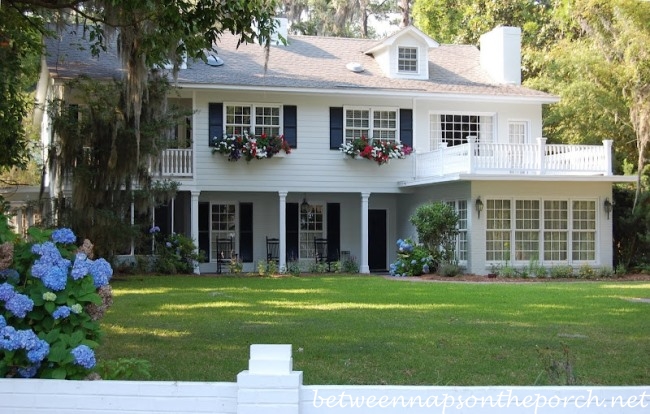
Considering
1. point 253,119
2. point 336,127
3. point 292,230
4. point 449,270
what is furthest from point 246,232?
point 449,270

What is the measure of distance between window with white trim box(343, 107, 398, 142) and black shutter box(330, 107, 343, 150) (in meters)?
0.18

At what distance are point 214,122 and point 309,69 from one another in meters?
3.24

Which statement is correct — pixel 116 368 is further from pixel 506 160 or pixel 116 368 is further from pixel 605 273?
pixel 605 273

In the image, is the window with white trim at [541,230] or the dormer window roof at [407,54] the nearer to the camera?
the window with white trim at [541,230]

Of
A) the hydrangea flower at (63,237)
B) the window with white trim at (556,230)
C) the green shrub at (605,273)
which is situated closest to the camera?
the hydrangea flower at (63,237)

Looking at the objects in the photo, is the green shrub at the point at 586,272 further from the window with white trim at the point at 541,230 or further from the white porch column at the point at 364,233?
the white porch column at the point at 364,233

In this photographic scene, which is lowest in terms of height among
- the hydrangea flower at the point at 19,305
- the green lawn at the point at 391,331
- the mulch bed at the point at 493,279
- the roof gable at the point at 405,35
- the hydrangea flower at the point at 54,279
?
the mulch bed at the point at 493,279

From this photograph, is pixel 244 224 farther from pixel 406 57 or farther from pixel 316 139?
pixel 406 57

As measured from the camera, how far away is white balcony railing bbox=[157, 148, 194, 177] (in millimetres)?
20812

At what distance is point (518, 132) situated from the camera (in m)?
→ 23.2

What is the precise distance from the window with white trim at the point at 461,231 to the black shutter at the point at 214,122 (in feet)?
20.7

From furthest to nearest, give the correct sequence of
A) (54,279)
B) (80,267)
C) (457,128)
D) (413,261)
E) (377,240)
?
(377,240) → (457,128) → (413,261) → (80,267) → (54,279)

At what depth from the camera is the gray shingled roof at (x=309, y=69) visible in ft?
68.4

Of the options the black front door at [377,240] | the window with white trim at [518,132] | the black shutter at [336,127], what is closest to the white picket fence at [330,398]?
the black shutter at [336,127]
